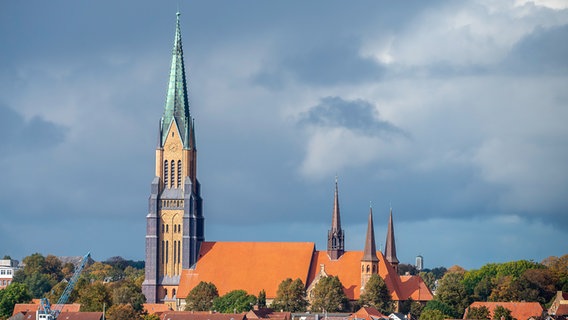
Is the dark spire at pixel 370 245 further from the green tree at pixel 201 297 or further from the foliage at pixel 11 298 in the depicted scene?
the foliage at pixel 11 298

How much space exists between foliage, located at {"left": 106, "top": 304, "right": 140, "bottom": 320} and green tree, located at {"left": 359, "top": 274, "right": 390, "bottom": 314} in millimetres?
18370

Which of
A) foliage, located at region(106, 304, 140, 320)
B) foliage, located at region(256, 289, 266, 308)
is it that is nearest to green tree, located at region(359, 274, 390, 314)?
foliage, located at region(256, 289, 266, 308)

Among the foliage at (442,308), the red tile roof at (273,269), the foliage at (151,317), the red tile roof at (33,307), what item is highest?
the red tile roof at (273,269)

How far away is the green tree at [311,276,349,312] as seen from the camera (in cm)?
12025

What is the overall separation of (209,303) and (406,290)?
1638 centimetres

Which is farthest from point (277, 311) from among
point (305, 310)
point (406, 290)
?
point (406, 290)

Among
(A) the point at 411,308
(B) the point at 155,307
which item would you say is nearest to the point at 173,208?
(B) the point at 155,307

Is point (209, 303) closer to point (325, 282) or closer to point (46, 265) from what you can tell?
point (325, 282)

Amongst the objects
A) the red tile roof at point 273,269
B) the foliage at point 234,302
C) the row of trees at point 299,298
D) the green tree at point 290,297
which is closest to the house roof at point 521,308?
the red tile roof at point 273,269

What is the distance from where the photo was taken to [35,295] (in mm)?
161875

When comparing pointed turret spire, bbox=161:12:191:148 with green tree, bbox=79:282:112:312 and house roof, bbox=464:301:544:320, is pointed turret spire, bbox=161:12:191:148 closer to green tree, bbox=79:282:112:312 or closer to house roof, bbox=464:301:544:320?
green tree, bbox=79:282:112:312

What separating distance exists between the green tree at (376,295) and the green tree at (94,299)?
2048 centimetres

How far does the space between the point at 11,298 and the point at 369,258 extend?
31.9m

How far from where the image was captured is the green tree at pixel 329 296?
12025 centimetres
